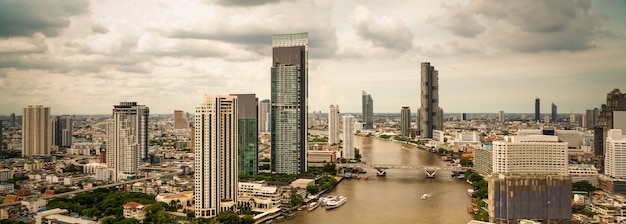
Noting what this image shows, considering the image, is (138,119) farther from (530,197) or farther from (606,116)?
(606,116)

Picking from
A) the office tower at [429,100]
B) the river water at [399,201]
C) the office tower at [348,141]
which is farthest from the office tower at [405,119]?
the river water at [399,201]

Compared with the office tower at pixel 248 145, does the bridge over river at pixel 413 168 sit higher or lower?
lower

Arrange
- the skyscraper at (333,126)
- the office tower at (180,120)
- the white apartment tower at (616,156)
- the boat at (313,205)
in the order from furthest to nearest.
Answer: the office tower at (180,120), the skyscraper at (333,126), the white apartment tower at (616,156), the boat at (313,205)

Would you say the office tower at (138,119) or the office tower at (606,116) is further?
the office tower at (138,119)

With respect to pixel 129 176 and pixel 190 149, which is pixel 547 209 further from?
pixel 190 149

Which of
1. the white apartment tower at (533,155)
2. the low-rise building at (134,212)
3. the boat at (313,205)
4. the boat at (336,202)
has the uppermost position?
the white apartment tower at (533,155)

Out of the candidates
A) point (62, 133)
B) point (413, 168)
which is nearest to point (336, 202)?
point (413, 168)

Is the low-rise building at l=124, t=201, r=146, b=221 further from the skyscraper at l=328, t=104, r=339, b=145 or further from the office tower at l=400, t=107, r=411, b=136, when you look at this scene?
the office tower at l=400, t=107, r=411, b=136

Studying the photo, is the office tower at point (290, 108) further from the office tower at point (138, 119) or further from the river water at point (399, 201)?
the office tower at point (138, 119)
